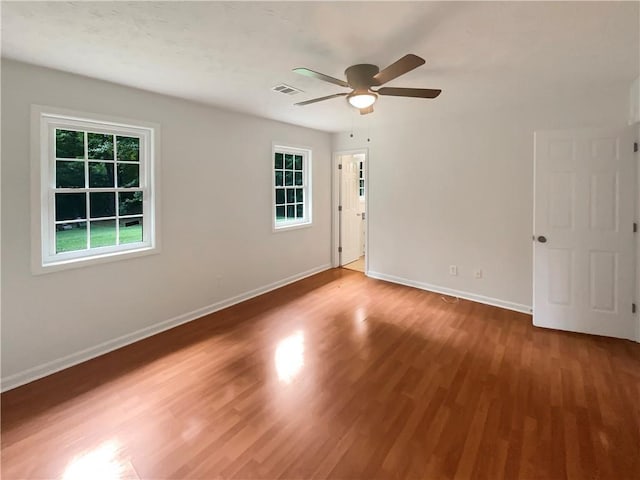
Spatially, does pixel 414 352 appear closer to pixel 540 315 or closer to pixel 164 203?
pixel 540 315

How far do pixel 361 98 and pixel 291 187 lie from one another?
283 centimetres

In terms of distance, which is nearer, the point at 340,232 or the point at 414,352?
the point at 414,352

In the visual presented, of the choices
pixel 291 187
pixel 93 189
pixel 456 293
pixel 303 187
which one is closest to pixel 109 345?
pixel 93 189

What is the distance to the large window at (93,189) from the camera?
2.67 m

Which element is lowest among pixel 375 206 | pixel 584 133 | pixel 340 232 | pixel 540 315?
pixel 540 315

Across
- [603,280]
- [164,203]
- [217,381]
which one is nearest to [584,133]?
[603,280]

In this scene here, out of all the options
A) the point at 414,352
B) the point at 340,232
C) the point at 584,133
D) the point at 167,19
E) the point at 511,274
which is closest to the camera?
the point at 167,19

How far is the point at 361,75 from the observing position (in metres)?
2.45

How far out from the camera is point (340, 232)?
6.05 m

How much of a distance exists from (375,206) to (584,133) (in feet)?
8.84

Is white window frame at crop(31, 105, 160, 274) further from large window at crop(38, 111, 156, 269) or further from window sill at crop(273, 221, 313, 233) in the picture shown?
window sill at crop(273, 221, 313, 233)

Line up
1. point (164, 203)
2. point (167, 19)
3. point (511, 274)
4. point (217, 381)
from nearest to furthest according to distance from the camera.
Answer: point (167, 19), point (217, 381), point (164, 203), point (511, 274)

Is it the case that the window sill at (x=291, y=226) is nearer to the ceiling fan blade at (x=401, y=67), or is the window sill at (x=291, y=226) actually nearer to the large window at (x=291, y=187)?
the large window at (x=291, y=187)

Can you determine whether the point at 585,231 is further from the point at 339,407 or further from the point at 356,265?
the point at 356,265
